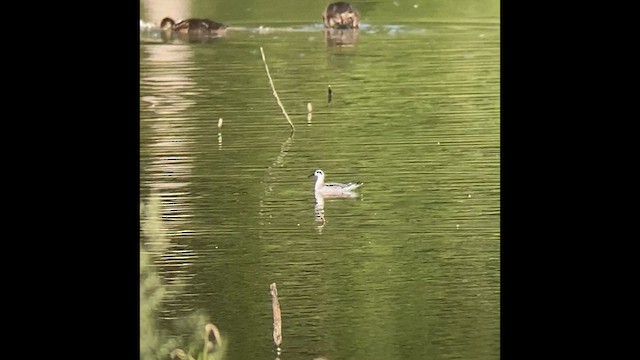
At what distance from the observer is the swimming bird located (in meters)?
3.98

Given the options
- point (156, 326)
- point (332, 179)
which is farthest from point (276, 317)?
point (332, 179)

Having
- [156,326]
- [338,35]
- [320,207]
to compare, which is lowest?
[156,326]

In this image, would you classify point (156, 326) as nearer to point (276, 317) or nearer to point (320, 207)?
point (276, 317)

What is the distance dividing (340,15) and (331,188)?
0.59 m

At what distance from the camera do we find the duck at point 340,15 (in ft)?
13.3

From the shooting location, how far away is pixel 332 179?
3.99 m

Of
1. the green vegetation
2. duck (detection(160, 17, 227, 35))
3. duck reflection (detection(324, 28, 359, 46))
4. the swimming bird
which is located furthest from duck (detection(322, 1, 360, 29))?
the green vegetation

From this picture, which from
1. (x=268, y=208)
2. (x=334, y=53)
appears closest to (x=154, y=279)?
(x=268, y=208)

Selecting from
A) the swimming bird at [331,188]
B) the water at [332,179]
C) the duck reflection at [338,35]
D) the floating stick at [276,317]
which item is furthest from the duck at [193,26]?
the floating stick at [276,317]

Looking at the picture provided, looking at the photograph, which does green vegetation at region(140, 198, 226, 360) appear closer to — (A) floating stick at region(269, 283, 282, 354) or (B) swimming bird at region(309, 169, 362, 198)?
(A) floating stick at region(269, 283, 282, 354)

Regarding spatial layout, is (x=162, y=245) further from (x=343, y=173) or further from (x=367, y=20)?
(x=367, y=20)

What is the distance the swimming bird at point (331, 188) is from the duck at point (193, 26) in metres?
0.60

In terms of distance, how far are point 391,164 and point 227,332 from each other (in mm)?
787

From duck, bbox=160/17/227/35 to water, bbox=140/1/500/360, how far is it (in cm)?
Answer: 5
